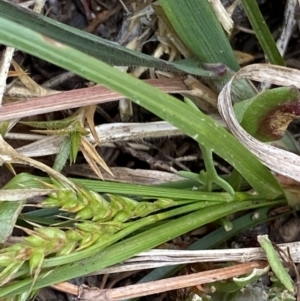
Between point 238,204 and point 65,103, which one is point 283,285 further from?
point 65,103

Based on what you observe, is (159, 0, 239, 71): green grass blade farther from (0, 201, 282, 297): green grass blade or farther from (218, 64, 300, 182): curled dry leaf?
(0, 201, 282, 297): green grass blade

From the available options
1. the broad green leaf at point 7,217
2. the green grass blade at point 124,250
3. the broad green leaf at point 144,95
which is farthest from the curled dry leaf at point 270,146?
the broad green leaf at point 7,217

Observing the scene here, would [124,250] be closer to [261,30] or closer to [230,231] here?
[230,231]

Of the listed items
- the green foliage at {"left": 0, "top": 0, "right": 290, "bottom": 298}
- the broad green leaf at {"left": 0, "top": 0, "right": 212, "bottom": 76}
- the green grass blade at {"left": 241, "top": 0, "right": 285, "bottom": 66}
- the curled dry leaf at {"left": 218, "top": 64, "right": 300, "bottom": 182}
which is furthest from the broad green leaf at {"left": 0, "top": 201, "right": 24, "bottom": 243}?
the green grass blade at {"left": 241, "top": 0, "right": 285, "bottom": 66}

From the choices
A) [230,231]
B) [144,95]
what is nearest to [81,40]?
[144,95]

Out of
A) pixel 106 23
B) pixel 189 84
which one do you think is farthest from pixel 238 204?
pixel 106 23

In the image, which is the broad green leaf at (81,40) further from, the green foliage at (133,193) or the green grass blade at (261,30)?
the green grass blade at (261,30)
